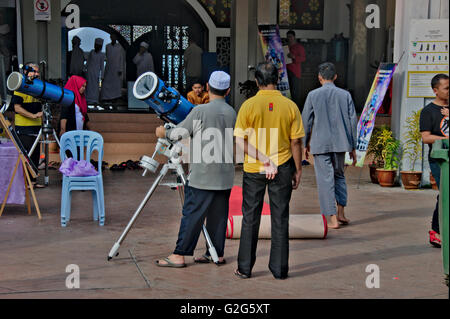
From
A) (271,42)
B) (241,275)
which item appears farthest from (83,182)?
(271,42)

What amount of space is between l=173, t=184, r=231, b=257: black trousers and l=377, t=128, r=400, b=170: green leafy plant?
529 centimetres

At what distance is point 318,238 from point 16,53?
10.7 m

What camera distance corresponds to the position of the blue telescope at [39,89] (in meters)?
8.11

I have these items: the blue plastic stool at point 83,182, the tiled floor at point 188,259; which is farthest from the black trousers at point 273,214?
the blue plastic stool at point 83,182

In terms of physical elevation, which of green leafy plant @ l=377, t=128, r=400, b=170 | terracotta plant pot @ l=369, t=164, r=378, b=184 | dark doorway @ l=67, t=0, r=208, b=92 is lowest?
terracotta plant pot @ l=369, t=164, r=378, b=184

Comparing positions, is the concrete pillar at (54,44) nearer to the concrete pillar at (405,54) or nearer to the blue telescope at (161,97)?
the concrete pillar at (405,54)

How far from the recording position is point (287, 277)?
4973mm

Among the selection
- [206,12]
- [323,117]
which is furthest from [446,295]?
[206,12]

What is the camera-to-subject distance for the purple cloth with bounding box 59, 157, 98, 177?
6.90m

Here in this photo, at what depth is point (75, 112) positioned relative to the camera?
31.4ft

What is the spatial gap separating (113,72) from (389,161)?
867cm

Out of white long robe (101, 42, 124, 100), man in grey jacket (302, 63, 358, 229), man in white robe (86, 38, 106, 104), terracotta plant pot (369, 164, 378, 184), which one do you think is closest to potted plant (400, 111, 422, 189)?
terracotta plant pot (369, 164, 378, 184)

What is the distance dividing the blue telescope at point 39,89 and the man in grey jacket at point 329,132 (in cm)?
359

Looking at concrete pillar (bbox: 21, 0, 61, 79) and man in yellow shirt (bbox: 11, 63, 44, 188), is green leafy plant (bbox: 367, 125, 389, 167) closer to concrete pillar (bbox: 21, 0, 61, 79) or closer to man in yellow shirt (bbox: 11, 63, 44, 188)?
man in yellow shirt (bbox: 11, 63, 44, 188)
